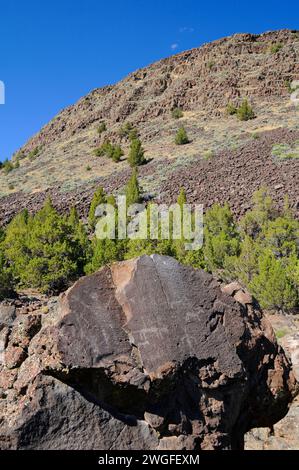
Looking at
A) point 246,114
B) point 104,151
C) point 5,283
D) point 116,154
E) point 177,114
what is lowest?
point 5,283

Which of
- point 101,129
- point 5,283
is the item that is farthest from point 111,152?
point 5,283

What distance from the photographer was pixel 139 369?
4941 mm

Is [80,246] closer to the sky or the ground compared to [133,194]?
closer to the ground

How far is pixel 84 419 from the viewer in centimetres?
479

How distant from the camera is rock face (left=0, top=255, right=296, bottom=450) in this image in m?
4.78

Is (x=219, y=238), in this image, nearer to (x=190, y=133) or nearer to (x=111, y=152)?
(x=111, y=152)

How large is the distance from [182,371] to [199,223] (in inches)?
837

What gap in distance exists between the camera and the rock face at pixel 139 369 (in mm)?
4781

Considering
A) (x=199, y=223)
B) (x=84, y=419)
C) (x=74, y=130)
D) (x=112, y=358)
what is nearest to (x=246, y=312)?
(x=112, y=358)

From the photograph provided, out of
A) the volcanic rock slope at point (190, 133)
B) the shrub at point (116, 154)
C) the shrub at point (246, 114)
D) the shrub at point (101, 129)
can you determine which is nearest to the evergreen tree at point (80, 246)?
the volcanic rock slope at point (190, 133)

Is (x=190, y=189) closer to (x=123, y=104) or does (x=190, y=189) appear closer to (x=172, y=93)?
(x=172, y=93)

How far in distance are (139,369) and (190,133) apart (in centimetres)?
4955

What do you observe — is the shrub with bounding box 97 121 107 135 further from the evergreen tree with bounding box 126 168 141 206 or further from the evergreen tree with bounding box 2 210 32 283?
the evergreen tree with bounding box 2 210 32 283

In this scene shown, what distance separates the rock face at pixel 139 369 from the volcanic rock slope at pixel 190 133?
23.6 metres
